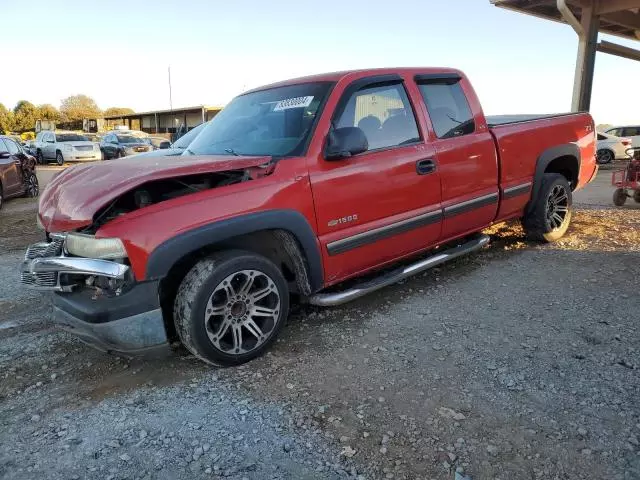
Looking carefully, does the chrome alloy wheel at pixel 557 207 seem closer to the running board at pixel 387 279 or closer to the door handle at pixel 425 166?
the running board at pixel 387 279

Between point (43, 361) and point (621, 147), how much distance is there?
21.2 m

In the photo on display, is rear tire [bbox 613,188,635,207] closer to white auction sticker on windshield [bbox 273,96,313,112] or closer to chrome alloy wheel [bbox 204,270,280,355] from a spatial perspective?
white auction sticker on windshield [bbox 273,96,313,112]

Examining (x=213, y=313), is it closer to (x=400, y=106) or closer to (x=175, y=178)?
(x=175, y=178)

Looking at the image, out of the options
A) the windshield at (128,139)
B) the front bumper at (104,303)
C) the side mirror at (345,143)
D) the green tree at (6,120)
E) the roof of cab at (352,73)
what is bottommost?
the front bumper at (104,303)

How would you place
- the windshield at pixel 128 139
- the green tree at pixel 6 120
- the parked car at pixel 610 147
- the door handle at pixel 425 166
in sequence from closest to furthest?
the door handle at pixel 425 166 < the parked car at pixel 610 147 < the windshield at pixel 128 139 < the green tree at pixel 6 120

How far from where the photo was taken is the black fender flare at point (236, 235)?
9.39ft

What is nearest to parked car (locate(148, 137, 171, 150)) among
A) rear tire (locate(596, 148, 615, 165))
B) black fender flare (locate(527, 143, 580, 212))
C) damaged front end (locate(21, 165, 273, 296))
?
damaged front end (locate(21, 165, 273, 296))

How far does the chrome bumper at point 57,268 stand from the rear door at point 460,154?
2.74m

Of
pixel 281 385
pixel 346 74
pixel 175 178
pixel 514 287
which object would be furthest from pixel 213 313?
pixel 514 287

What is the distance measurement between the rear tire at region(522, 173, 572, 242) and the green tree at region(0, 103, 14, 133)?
3000 inches

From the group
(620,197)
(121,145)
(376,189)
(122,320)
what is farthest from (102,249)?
(121,145)

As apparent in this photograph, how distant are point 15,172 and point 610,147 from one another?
19.9 meters

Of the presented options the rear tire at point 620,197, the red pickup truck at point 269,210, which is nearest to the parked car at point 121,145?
the rear tire at point 620,197

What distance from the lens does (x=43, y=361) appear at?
3447mm
